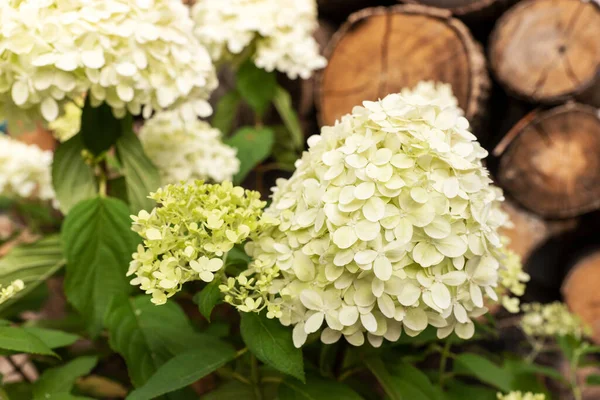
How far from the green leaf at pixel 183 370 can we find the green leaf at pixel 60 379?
0.64 ft

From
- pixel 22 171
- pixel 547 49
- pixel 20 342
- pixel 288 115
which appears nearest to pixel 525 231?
pixel 547 49

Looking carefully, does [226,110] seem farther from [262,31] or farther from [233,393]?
[233,393]

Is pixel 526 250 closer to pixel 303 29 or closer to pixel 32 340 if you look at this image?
pixel 303 29

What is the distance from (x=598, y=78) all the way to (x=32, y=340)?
3.76ft

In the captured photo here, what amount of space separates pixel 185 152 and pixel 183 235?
0.42 metres

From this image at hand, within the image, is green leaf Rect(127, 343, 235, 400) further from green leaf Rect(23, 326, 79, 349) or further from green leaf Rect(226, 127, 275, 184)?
green leaf Rect(226, 127, 275, 184)

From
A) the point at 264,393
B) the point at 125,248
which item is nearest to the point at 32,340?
the point at 125,248

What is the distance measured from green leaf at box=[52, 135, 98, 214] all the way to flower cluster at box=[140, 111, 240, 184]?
0.13 metres

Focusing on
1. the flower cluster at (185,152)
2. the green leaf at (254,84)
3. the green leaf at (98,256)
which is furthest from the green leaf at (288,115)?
the green leaf at (98,256)

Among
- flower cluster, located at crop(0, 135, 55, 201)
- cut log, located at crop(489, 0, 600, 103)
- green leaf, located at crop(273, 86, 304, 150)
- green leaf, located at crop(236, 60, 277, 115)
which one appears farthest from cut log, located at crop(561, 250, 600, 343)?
flower cluster, located at crop(0, 135, 55, 201)

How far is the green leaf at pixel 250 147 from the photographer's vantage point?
1.05 meters

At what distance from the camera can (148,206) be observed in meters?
0.80

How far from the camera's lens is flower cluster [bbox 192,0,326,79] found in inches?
41.2

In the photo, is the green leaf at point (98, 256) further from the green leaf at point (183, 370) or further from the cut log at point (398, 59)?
the cut log at point (398, 59)
